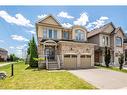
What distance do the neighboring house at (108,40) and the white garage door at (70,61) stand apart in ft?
14.1

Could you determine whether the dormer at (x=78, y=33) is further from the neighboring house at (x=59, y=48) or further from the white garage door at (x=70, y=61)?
the white garage door at (x=70, y=61)

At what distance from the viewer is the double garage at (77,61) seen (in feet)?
48.6

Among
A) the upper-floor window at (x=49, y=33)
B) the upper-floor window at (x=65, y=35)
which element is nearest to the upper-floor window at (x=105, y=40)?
the upper-floor window at (x=65, y=35)

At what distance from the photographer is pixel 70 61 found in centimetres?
1498

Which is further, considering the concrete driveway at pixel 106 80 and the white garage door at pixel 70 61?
the white garage door at pixel 70 61

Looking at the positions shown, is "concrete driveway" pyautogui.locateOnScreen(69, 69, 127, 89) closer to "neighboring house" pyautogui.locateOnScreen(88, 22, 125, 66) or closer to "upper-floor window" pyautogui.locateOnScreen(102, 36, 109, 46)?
"neighboring house" pyautogui.locateOnScreen(88, 22, 125, 66)

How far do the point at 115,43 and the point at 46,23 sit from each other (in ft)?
28.6

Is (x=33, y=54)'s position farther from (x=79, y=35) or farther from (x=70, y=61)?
(x=79, y=35)

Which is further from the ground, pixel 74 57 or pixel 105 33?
pixel 105 33

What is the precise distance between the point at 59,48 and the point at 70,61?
5.30ft

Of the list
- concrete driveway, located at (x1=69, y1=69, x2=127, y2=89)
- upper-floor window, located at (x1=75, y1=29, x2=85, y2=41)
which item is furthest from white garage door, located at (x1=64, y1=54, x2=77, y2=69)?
concrete driveway, located at (x1=69, y1=69, x2=127, y2=89)
